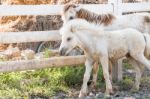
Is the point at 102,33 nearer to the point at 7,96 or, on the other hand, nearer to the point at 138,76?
the point at 138,76

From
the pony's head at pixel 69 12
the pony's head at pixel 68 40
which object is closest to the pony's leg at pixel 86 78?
the pony's head at pixel 68 40

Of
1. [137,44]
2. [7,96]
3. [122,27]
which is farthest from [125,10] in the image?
[7,96]

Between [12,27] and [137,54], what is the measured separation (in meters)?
3.65

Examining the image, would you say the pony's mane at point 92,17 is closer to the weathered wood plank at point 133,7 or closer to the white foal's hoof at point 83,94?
the weathered wood plank at point 133,7

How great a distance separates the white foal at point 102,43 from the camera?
23.2 ft

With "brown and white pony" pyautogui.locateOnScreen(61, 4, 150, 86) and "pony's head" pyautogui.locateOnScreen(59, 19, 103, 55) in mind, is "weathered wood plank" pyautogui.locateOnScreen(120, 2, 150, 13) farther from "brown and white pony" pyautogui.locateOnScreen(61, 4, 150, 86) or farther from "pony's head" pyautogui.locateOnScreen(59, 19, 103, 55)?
"pony's head" pyautogui.locateOnScreen(59, 19, 103, 55)

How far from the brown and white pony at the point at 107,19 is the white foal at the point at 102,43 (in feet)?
1.47

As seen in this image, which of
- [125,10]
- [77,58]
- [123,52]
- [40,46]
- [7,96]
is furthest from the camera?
[40,46]

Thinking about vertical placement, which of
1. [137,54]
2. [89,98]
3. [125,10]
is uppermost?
[125,10]

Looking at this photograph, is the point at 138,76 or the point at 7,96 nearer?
the point at 7,96

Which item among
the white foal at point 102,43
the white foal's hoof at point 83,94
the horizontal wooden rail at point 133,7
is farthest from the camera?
the horizontal wooden rail at point 133,7

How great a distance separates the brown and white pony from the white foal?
1.47 feet

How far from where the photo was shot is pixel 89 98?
727 cm

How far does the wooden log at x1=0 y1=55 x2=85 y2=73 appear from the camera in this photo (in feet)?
24.4
